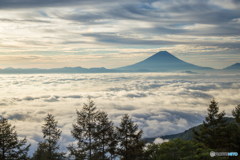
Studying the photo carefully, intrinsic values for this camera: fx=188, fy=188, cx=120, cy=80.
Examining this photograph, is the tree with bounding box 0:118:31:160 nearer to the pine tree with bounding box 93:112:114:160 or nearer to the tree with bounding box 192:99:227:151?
the pine tree with bounding box 93:112:114:160

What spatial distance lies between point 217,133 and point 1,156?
3115 centimetres

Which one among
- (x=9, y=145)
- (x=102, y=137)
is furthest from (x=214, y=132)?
(x=9, y=145)

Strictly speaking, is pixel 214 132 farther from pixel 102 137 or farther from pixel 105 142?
pixel 102 137

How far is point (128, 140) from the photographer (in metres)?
24.0

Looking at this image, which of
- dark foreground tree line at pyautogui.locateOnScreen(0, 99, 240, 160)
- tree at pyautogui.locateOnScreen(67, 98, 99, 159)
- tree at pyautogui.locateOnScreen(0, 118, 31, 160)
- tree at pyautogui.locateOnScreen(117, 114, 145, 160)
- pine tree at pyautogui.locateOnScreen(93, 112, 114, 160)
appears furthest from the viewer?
tree at pyautogui.locateOnScreen(67, 98, 99, 159)

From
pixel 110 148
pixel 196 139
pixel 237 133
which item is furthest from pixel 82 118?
pixel 237 133

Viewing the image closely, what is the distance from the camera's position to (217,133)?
31.3m

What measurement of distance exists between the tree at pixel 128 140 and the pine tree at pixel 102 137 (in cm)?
147

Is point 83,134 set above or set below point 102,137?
above

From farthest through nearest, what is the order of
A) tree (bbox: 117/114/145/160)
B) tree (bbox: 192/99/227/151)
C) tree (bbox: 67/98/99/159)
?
tree (bbox: 192/99/227/151), tree (bbox: 67/98/99/159), tree (bbox: 117/114/145/160)

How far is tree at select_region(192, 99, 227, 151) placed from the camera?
102 feet

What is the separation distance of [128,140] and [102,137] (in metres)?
3.53

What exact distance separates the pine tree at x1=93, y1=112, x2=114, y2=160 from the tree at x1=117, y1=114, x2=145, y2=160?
4.83ft

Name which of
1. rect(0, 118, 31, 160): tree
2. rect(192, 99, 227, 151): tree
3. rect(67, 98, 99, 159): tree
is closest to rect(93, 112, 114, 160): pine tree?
rect(67, 98, 99, 159): tree
